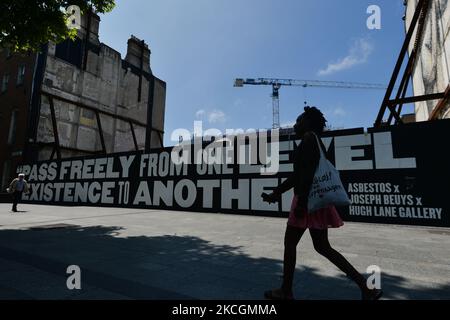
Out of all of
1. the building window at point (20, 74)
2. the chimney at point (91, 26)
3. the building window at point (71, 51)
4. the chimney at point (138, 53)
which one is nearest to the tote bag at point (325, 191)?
the building window at point (71, 51)

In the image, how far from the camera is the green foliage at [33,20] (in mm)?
6840

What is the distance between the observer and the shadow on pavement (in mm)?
2643

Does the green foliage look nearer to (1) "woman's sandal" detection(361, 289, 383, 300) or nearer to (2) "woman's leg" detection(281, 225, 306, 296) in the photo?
(2) "woman's leg" detection(281, 225, 306, 296)

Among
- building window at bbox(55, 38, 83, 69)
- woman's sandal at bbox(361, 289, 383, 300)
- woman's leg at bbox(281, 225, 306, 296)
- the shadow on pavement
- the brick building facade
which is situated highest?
building window at bbox(55, 38, 83, 69)

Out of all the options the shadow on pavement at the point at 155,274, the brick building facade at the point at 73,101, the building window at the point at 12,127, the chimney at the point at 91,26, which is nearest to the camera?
the shadow on pavement at the point at 155,274

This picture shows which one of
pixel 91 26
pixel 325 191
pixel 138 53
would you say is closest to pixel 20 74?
pixel 91 26

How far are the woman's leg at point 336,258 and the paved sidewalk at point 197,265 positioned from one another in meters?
0.34

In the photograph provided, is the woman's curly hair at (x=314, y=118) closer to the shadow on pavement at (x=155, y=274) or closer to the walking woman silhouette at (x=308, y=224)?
the walking woman silhouette at (x=308, y=224)

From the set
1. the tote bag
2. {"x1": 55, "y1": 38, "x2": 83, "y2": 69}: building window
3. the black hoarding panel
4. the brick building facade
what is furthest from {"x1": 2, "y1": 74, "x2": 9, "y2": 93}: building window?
the tote bag

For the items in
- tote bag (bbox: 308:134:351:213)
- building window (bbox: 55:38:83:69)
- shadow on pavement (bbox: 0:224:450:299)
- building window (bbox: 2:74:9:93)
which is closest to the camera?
tote bag (bbox: 308:134:351:213)

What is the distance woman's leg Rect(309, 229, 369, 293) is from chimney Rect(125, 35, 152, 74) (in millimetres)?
28941

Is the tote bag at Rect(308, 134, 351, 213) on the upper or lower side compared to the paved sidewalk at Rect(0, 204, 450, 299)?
upper
